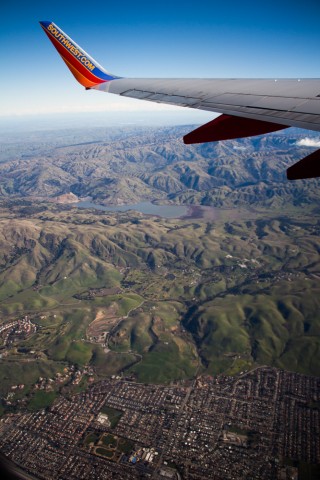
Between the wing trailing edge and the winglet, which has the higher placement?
the winglet

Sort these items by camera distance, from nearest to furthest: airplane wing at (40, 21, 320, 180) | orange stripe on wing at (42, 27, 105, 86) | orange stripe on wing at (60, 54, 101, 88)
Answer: airplane wing at (40, 21, 320, 180)
orange stripe on wing at (42, 27, 105, 86)
orange stripe on wing at (60, 54, 101, 88)

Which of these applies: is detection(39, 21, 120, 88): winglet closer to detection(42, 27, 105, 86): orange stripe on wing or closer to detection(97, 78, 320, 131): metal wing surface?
detection(42, 27, 105, 86): orange stripe on wing

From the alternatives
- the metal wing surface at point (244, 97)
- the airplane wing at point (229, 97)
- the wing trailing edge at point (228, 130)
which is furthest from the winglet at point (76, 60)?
the wing trailing edge at point (228, 130)

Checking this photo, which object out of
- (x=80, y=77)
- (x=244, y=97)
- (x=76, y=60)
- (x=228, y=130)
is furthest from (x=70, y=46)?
(x=228, y=130)

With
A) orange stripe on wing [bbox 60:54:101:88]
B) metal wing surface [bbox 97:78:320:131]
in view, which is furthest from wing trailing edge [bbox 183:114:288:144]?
orange stripe on wing [bbox 60:54:101:88]

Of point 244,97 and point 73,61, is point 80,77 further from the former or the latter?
point 244,97

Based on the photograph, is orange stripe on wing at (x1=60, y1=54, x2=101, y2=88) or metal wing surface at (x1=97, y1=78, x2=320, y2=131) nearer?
metal wing surface at (x1=97, y1=78, x2=320, y2=131)

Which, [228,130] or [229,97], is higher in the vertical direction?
[229,97]

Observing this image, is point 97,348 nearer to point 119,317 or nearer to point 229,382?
point 119,317
